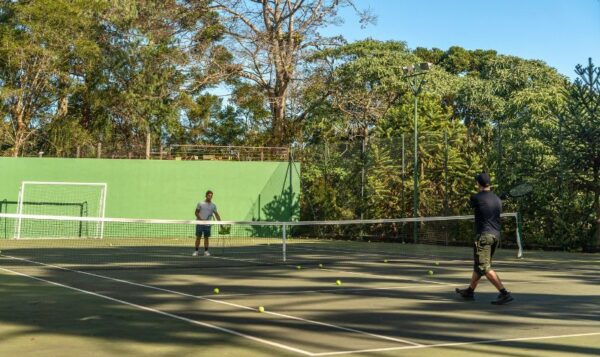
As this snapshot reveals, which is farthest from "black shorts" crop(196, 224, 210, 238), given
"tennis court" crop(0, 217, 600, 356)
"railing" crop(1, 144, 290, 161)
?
"railing" crop(1, 144, 290, 161)

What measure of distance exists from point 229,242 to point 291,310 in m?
18.5

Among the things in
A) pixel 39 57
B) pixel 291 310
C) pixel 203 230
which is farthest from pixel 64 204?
pixel 291 310

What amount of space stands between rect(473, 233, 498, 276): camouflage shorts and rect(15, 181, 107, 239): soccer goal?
20702 millimetres

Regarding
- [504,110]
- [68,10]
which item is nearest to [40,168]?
[68,10]

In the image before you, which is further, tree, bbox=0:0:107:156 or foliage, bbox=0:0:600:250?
tree, bbox=0:0:107:156

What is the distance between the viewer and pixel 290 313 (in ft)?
29.7

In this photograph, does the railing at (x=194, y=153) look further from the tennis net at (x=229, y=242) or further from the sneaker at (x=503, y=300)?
the sneaker at (x=503, y=300)

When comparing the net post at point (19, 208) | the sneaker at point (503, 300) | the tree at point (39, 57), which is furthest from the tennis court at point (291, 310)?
the tree at point (39, 57)

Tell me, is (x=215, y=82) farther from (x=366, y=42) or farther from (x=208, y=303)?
(x=208, y=303)

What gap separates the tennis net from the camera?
1730cm

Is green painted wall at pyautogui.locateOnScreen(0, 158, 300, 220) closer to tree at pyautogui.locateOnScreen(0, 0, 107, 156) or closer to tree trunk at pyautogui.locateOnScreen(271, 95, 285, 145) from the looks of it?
tree at pyautogui.locateOnScreen(0, 0, 107, 156)

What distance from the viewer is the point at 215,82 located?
1704 inches

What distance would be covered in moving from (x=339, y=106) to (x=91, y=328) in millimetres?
36194

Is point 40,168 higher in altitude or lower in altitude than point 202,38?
lower
